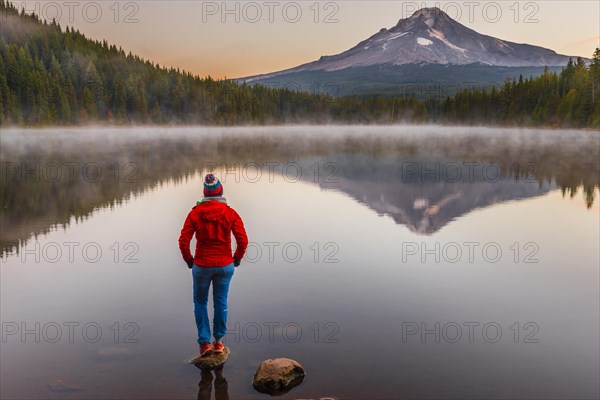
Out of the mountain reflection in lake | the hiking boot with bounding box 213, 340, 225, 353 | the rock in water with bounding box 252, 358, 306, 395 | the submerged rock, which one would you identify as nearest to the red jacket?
the hiking boot with bounding box 213, 340, 225, 353

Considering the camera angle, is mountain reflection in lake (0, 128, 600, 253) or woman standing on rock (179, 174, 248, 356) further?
mountain reflection in lake (0, 128, 600, 253)

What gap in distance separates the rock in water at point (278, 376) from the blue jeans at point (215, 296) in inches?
48.3

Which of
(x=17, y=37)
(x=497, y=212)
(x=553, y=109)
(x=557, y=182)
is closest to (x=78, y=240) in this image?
(x=497, y=212)

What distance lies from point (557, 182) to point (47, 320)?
34.6 meters

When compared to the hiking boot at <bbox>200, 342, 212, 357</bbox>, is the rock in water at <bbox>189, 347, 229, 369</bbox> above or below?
below

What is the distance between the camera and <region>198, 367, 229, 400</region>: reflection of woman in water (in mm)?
7883

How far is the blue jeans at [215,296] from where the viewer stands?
911cm

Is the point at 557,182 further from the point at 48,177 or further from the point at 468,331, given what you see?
the point at 48,177

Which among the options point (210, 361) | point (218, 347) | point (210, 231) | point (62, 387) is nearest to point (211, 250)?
point (210, 231)

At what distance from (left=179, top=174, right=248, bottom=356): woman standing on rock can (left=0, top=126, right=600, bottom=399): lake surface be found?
53 cm

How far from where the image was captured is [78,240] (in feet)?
59.0

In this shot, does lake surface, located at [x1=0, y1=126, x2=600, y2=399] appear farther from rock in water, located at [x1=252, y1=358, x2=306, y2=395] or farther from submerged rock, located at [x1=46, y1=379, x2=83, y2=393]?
rock in water, located at [x1=252, y1=358, x2=306, y2=395]

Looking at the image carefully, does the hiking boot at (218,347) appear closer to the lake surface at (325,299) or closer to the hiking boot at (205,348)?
the hiking boot at (205,348)

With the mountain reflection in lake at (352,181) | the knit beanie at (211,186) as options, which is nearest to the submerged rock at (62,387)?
the knit beanie at (211,186)
